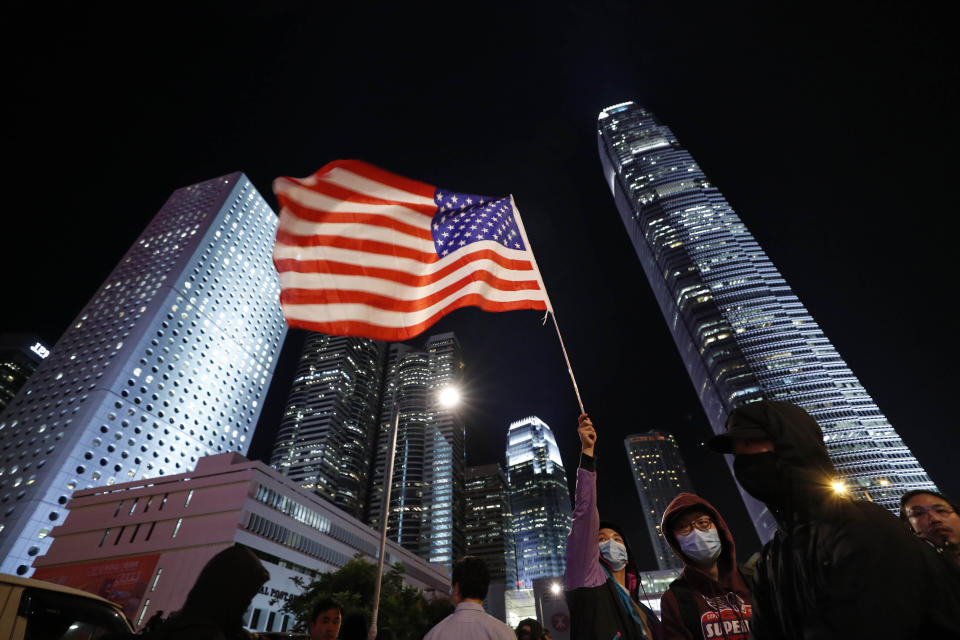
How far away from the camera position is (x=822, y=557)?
1596 millimetres

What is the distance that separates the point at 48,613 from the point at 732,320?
121 metres

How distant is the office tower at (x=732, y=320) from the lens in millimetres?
93000

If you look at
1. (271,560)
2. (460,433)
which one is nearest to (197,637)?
(271,560)

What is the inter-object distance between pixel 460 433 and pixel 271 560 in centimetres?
12099

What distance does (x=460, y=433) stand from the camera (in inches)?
6398

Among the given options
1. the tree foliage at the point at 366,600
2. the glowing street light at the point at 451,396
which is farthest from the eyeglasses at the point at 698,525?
the tree foliage at the point at 366,600

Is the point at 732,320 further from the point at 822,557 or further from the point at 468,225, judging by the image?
the point at 822,557

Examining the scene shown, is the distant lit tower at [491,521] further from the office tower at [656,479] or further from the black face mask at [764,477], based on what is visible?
the black face mask at [764,477]

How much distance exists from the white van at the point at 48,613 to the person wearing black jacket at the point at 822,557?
523 cm

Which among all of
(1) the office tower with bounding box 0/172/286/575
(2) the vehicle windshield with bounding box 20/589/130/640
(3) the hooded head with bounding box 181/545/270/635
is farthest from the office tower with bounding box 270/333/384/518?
(3) the hooded head with bounding box 181/545/270/635

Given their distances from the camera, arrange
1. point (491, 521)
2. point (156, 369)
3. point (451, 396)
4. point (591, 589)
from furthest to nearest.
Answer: point (491, 521) < point (156, 369) < point (451, 396) < point (591, 589)

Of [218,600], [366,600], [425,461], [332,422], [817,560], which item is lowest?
[817,560]

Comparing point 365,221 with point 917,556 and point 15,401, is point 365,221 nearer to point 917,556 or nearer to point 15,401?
point 917,556

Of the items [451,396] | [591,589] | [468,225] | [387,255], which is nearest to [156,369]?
[451,396]
